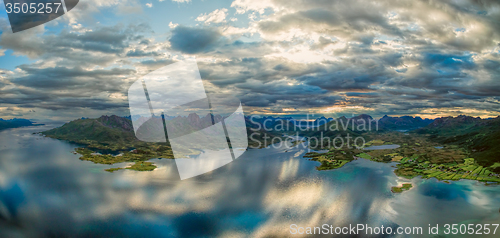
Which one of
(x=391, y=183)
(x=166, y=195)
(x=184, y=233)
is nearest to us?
(x=184, y=233)

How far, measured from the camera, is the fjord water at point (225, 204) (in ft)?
191

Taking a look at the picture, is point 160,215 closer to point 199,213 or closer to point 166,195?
point 199,213

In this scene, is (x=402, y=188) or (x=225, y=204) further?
(x=402, y=188)

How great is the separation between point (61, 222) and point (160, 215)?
27.9 metres

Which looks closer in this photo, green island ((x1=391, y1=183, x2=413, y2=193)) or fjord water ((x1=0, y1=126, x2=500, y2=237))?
fjord water ((x1=0, y1=126, x2=500, y2=237))

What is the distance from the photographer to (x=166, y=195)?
84125mm

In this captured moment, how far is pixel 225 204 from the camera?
72.2 metres

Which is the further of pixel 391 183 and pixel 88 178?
pixel 88 178

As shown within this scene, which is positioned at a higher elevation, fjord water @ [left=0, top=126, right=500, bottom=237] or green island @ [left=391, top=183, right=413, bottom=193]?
fjord water @ [left=0, top=126, right=500, bottom=237]

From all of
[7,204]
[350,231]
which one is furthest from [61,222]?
[350,231]

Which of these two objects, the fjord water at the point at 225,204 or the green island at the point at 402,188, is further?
the green island at the point at 402,188

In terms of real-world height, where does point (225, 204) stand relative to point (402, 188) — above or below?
above

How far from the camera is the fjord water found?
58312mm

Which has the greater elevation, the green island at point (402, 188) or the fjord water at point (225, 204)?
the fjord water at point (225, 204)
